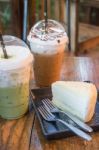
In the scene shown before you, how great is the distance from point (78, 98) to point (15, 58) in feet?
0.67

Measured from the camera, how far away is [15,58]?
0.77 m

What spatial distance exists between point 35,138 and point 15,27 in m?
1.82

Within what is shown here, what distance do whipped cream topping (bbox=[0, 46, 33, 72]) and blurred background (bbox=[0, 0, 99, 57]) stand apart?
1570 mm

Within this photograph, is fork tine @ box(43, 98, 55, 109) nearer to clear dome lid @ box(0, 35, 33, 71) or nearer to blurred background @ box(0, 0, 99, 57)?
clear dome lid @ box(0, 35, 33, 71)

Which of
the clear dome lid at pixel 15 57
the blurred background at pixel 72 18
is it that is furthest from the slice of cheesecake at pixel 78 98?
the blurred background at pixel 72 18

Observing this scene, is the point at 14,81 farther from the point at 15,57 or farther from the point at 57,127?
the point at 57,127

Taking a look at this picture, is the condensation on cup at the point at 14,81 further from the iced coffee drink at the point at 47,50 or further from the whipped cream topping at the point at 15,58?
the iced coffee drink at the point at 47,50

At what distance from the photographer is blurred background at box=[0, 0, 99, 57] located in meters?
2.42

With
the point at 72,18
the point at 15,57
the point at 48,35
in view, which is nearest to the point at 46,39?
the point at 48,35

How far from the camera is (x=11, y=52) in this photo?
81 cm

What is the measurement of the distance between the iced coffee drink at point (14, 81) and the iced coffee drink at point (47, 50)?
0.16 m

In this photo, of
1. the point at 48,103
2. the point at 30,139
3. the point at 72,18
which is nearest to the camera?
the point at 30,139

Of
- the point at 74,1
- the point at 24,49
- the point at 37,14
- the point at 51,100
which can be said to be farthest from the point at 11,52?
the point at 74,1

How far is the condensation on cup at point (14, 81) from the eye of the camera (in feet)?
2.48
